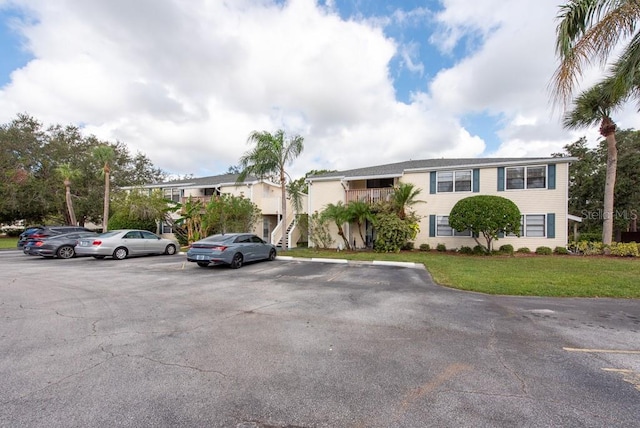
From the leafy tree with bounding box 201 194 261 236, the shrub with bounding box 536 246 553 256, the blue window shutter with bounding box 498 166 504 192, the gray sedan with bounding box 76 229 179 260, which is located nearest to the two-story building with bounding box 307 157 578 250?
the blue window shutter with bounding box 498 166 504 192

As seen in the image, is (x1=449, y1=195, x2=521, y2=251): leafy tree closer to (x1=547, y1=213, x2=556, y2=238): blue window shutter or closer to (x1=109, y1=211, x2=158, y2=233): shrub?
(x1=547, y1=213, x2=556, y2=238): blue window shutter

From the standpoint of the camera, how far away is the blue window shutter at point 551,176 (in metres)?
15.9

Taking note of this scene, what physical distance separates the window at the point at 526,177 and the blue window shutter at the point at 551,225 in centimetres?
168

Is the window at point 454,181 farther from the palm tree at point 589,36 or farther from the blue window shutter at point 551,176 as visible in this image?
the palm tree at point 589,36

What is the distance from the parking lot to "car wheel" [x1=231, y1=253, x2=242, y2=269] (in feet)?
14.3

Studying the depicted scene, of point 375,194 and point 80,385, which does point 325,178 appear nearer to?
point 375,194

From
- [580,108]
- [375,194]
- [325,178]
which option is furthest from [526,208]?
[325,178]

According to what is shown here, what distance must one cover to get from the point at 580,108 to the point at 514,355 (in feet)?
58.9

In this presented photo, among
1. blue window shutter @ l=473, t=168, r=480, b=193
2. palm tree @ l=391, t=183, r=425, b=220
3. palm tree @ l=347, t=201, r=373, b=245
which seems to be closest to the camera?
palm tree @ l=391, t=183, r=425, b=220

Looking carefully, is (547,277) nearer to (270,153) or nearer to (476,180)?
(476,180)

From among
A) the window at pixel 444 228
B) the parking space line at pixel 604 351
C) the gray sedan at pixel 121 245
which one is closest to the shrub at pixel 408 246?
the window at pixel 444 228

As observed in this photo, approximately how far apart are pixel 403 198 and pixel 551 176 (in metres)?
8.14

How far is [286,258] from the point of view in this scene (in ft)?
49.1

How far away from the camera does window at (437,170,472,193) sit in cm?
1745
